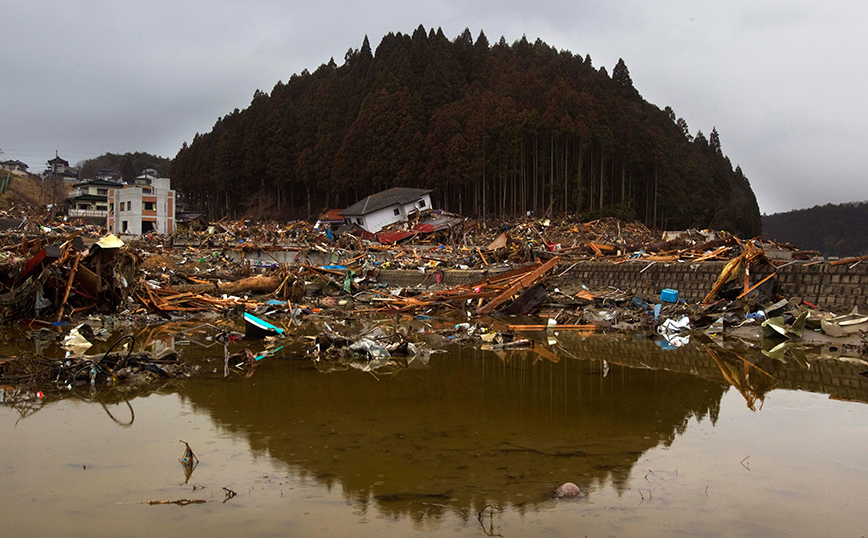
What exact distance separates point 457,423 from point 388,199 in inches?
1365

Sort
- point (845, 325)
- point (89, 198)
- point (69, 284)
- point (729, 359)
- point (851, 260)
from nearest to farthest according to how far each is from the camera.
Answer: point (729, 359) < point (845, 325) < point (851, 260) < point (69, 284) < point (89, 198)

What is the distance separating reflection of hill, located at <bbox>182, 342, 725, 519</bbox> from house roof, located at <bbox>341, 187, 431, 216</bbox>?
102 ft

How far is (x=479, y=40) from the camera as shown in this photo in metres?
63.3

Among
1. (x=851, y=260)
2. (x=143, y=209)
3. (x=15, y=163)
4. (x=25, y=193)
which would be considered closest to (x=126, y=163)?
(x=15, y=163)

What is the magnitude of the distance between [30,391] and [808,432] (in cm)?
699

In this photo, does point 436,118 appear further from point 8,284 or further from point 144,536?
point 144,536

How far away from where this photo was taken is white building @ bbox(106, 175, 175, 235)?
4247 cm

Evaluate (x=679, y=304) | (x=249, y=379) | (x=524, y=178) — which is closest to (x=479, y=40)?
(x=524, y=178)

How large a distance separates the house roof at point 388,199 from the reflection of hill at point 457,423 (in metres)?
31.1

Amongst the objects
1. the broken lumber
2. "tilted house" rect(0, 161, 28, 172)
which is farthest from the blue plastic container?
"tilted house" rect(0, 161, 28, 172)

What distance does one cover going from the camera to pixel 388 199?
1537 inches

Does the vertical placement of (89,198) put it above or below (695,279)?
above

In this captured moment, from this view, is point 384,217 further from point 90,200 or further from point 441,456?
point 441,456

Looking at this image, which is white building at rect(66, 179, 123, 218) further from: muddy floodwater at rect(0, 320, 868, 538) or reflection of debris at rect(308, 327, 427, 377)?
muddy floodwater at rect(0, 320, 868, 538)
